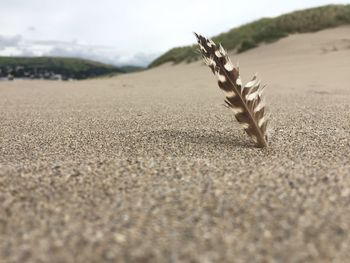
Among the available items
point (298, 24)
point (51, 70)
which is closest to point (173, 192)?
point (298, 24)

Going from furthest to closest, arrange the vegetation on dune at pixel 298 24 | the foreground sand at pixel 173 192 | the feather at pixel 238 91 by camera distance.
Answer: the vegetation on dune at pixel 298 24, the feather at pixel 238 91, the foreground sand at pixel 173 192

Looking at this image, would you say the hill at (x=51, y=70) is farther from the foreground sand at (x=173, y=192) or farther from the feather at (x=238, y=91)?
the feather at (x=238, y=91)

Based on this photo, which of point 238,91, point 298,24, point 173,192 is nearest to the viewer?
point 173,192

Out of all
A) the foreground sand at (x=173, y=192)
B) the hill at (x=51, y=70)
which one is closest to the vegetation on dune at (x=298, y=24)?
the hill at (x=51, y=70)

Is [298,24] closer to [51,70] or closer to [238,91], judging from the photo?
[238,91]

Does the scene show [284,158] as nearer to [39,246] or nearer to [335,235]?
[335,235]

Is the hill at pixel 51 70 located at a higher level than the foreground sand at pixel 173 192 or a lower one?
higher

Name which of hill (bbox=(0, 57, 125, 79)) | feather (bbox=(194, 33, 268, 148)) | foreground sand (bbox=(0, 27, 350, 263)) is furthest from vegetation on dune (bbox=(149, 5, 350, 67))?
feather (bbox=(194, 33, 268, 148))
